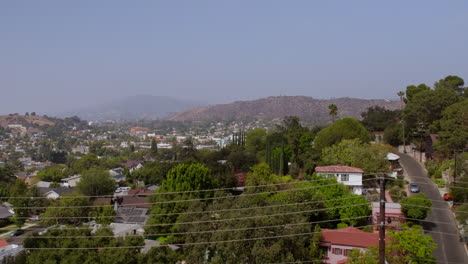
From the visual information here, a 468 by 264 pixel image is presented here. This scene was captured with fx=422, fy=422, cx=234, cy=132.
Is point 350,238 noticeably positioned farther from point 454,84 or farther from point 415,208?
point 454,84

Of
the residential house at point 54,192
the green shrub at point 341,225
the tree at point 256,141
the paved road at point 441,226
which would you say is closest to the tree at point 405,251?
the paved road at point 441,226

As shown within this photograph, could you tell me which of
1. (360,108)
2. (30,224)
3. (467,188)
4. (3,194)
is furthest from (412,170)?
(360,108)

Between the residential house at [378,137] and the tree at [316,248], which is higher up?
the residential house at [378,137]

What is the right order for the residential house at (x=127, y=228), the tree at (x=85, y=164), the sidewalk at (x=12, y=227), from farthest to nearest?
the tree at (x=85, y=164) → the sidewalk at (x=12, y=227) → the residential house at (x=127, y=228)

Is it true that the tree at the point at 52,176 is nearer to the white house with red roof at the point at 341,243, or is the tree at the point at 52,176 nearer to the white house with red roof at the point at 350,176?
the white house with red roof at the point at 350,176

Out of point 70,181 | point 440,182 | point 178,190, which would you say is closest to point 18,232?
point 178,190

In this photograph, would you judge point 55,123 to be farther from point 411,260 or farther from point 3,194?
point 411,260
